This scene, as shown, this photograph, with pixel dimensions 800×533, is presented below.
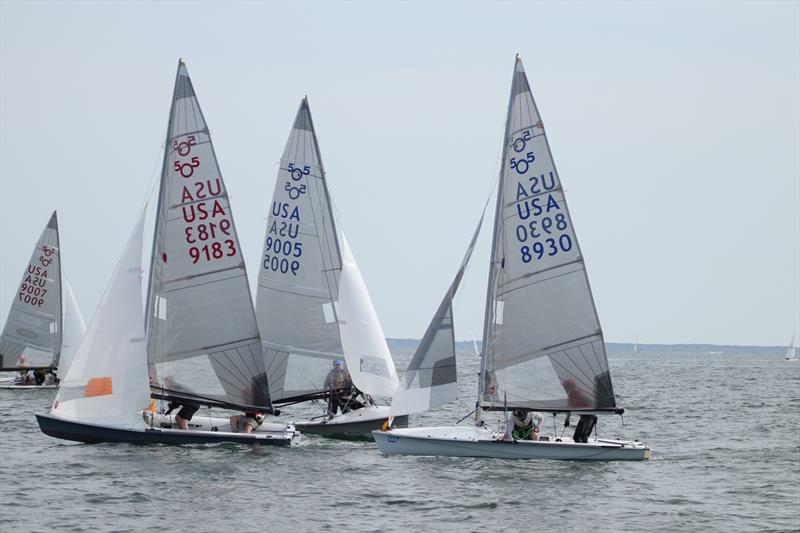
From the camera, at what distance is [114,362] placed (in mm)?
25844

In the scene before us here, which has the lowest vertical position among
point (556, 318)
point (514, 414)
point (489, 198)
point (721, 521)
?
point (721, 521)

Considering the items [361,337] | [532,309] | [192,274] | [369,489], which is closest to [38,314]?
[361,337]

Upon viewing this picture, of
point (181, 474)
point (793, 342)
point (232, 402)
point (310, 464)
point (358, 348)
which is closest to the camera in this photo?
point (181, 474)

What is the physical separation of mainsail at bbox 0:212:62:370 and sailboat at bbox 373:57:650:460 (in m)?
28.3

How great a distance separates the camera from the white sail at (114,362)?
1013 inches

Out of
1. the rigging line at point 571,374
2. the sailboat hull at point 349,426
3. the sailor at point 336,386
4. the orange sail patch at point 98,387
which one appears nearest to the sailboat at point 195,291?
the orange sail patch at point 98,387

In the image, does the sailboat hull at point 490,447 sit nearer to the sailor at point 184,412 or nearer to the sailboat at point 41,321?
the sailor at point 184,412

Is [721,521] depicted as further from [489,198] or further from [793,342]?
[793,342]

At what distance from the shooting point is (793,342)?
586 ft

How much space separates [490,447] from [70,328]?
2980 cm

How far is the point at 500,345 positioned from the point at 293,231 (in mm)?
7768

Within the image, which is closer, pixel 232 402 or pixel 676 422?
pixel 232 402

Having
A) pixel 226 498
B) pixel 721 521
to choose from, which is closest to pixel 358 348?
pixel 226 498

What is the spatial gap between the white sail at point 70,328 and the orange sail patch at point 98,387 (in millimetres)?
23717
